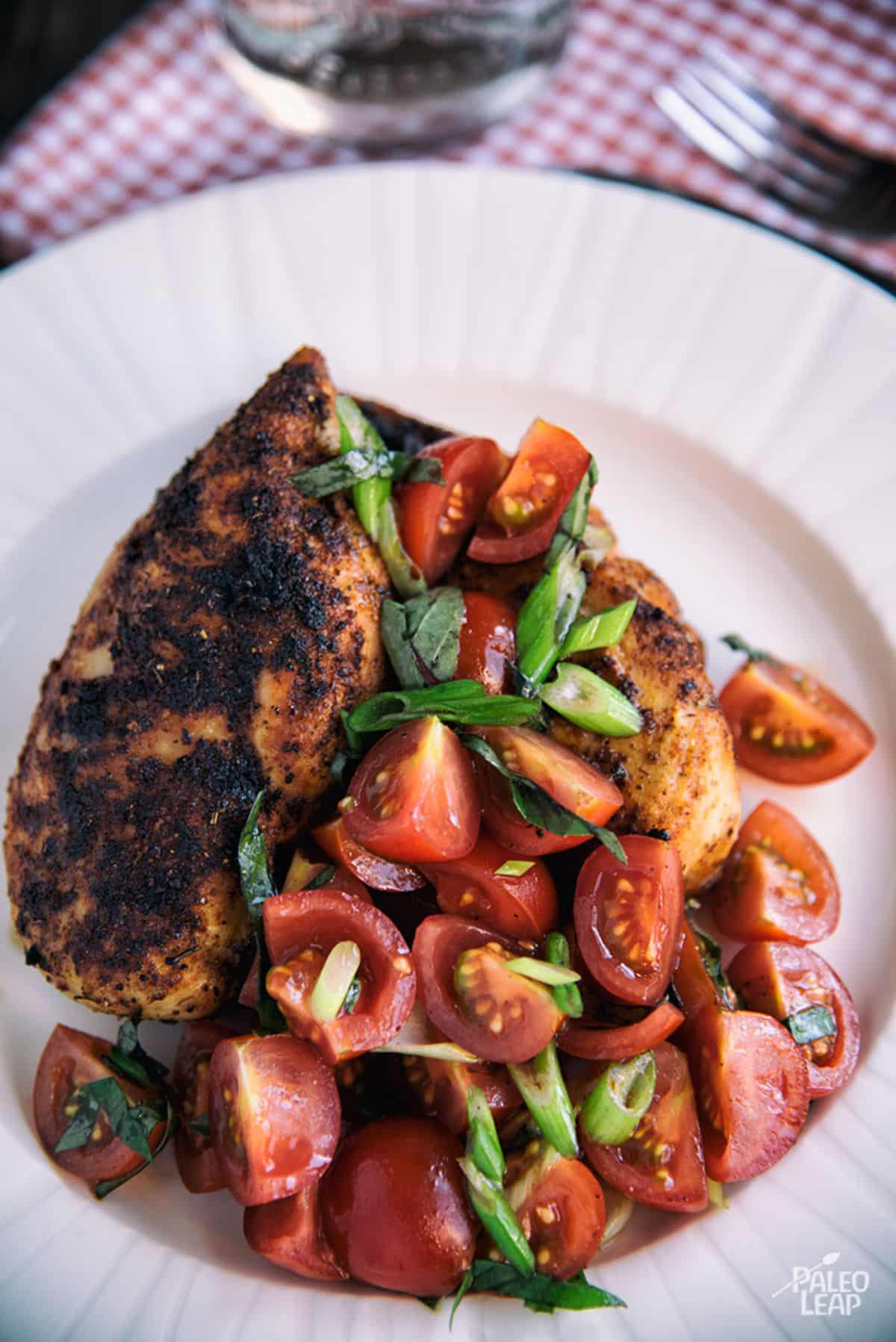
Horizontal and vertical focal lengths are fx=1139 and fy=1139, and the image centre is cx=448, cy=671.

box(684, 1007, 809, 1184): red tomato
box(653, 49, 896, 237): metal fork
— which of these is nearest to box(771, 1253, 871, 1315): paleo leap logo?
box(684, 1007, 809, 1184): red tomato

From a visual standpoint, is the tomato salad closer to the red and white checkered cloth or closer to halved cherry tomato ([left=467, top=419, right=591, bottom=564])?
halved cherry tomato ([left=467, top=419, right=591, bottom=564])

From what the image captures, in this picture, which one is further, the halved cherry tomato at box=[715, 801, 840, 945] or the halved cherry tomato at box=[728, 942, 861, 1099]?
the halved cherry tomato at box=[715, 801, 840, 945]

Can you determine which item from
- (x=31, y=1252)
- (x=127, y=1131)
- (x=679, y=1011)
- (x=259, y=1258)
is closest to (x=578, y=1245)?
(x=679, y=1011)

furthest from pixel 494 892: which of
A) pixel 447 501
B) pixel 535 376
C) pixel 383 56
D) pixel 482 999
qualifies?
pixel 383 56

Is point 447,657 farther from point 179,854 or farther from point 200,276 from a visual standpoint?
point 200,276

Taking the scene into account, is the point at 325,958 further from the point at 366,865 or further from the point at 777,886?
the point at 777,886

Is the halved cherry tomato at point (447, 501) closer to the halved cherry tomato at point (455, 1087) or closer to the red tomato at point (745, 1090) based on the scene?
the halved cherry tomato at point (455, 1087)
